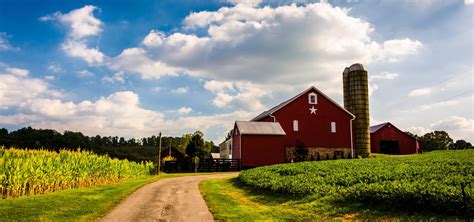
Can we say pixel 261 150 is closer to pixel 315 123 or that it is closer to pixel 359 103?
pixel 315 123

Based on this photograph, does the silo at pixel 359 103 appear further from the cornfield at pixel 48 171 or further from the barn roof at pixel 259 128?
the cornfield at pixel 48 171

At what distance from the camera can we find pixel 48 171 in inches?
671

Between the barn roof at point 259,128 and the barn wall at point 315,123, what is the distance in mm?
2297

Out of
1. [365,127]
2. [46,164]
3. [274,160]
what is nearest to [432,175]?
[46,164]

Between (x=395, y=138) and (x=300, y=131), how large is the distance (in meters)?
18.9

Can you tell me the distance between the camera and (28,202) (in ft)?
42.4

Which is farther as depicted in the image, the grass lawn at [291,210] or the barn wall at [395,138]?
the barn wall at [395,138]

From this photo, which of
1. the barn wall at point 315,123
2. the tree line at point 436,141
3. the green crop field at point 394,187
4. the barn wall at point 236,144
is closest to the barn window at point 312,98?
the barn wall at point 315,123

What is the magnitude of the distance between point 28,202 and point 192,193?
7.36m

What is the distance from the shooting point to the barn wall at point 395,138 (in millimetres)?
52094

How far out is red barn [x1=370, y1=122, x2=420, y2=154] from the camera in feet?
171

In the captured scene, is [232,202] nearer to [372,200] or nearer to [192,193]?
[192,193]

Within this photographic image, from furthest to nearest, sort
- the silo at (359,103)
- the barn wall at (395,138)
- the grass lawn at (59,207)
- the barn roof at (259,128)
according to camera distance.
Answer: the barn wall at (395,138), the silo at (359,103), the barn roof at (259,128), the grass lawn at (59,207)

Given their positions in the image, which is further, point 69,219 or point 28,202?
point 28,202
